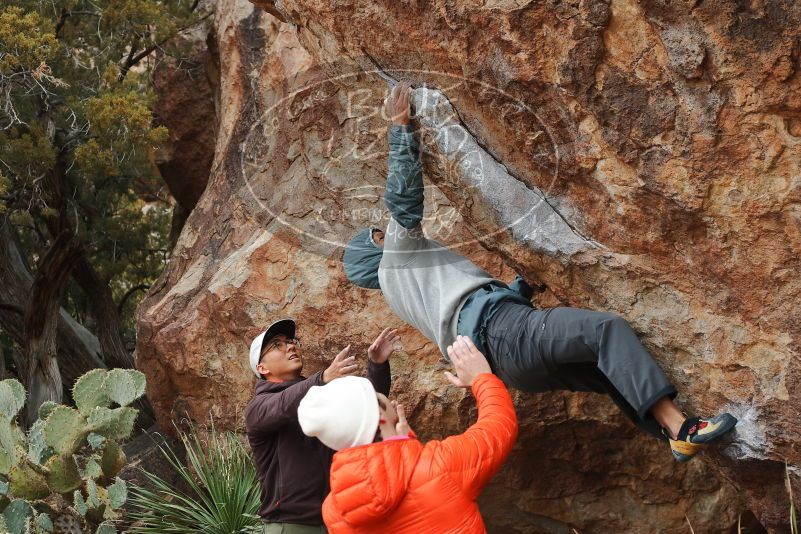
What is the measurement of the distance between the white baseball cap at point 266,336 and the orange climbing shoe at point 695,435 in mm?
1999

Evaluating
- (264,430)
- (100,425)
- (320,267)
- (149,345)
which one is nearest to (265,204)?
(320,267)

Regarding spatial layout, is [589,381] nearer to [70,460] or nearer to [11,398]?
[70,460]

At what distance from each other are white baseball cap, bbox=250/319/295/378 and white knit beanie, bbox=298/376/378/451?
1.36 m

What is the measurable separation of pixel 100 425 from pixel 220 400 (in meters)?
1.80

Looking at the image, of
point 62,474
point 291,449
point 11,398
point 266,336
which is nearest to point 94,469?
point 62,474

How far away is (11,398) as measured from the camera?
5.84 m

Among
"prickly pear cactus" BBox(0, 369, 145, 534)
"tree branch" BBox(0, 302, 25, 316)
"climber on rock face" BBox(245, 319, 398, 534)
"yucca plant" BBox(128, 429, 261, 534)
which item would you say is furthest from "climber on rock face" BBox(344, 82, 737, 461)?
"tree branch" BBox(0, 302, 25, 316)

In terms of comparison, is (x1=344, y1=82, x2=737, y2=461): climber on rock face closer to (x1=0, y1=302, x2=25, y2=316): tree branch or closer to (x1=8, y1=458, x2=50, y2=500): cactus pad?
(x1=8, y1=458, x2=50, y2=500): cactus pad

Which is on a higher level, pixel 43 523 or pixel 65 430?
pixel 65 430

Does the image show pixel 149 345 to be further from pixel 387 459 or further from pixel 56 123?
pixel 387 459

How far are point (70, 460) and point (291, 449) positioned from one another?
174 cm

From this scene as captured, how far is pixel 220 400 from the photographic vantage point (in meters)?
7.26

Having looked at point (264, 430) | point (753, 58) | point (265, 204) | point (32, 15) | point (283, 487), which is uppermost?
point (32, 15)

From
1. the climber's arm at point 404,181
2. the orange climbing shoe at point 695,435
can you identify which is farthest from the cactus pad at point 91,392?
the orange climbing shoe at point 695,435
